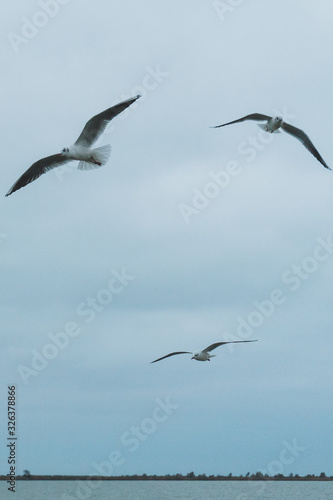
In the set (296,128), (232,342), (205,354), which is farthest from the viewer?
(205,354)

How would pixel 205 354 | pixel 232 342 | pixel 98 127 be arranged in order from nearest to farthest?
pixel 98 127 < pixel 232 342 < pixel 205 354

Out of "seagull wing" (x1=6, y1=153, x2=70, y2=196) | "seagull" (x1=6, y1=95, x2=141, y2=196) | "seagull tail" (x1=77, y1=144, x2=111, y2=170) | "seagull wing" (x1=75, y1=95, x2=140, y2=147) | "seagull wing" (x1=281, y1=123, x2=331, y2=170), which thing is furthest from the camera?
"seagull wing" (x1=281, y1=123, x2=331, y2=170)

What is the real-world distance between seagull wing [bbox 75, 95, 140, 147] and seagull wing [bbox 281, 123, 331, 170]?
675cm

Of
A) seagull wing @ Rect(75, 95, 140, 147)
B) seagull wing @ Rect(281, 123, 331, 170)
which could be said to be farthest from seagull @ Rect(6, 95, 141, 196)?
seagull wing @ Rect(281, 123, 331, 170)

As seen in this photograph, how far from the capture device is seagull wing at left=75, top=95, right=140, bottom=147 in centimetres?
2030

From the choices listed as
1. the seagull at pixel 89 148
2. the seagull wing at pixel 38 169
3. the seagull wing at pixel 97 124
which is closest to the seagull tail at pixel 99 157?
the seagull at pixel 89 148

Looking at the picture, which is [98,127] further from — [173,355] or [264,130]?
[173,355]

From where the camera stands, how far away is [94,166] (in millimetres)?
21250

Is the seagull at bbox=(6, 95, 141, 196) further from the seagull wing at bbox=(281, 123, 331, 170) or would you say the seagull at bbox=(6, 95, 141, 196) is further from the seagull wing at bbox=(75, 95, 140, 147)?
the seagull wing at bbox=(281, 123, 331, 170)

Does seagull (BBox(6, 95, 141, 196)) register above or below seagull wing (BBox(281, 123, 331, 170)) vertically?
below

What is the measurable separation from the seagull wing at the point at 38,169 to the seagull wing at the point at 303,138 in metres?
7.07

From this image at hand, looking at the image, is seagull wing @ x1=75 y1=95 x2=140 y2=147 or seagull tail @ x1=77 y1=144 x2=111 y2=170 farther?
seagull tail @ x1=77 y1=144 x2=111 y2=170
